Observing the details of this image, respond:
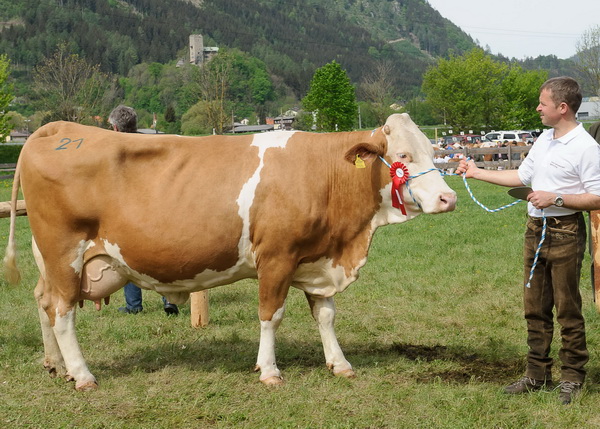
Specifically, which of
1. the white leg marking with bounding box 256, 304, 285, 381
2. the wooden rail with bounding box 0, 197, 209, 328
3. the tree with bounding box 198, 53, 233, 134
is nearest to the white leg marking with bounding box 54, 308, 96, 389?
the white leg marking with bounding box 256, 304, 285, 381

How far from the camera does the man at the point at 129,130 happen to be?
313 inches

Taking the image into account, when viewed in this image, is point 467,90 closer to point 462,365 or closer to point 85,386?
point 462,365

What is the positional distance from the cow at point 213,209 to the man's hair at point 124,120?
1.82 metres

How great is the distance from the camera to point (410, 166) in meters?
5.79

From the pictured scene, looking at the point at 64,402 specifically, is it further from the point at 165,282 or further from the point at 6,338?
Answer: the point at 6,338

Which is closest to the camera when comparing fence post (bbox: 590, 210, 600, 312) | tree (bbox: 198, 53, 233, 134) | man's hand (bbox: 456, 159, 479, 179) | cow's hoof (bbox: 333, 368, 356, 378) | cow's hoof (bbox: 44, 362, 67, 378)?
man's hand (bbox: 456, 159, 479, 179)

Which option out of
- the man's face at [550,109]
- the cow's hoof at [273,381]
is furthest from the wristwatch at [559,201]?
the cow's hoof at [273,381]

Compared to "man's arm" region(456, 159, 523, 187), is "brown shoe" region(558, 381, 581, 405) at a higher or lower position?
lower

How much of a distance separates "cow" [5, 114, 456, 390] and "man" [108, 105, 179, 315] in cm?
183

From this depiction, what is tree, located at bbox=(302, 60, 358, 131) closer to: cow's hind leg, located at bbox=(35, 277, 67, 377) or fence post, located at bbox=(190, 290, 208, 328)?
fence post, located at bbox=(190, 290, 208, 328)

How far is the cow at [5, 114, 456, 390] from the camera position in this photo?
5.74m

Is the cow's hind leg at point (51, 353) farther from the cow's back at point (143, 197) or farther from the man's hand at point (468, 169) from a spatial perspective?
the man's hand at point (468, 169)

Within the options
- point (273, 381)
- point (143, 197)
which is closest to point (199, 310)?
point (273, 381)

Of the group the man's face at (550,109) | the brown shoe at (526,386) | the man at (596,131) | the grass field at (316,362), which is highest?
the man's face at (550,109)
